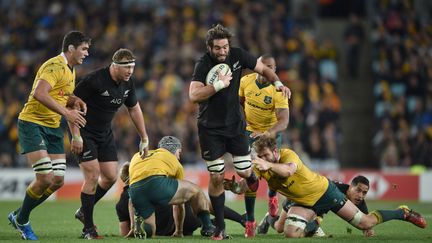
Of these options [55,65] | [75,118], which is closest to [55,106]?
[75,118]

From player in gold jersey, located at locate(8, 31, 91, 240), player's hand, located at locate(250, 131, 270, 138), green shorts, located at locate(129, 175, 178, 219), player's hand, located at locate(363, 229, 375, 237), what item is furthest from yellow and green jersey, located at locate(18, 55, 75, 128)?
player's hand, located at locate(363, 229, 375, 237)

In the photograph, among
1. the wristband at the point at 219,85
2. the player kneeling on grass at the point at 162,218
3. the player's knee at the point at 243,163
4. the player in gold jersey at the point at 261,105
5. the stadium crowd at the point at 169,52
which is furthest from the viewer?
the stadium crowd at the point at 169,52

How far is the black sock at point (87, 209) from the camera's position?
11.5 meters

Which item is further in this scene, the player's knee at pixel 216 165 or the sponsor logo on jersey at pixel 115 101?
the sponsor logo on jersey at pixel 115 101

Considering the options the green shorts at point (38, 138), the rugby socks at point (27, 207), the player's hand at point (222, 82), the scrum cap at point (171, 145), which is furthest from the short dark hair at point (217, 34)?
the rugby socks at point (27, 207)

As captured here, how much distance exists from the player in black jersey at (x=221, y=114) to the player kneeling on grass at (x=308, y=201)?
418mm

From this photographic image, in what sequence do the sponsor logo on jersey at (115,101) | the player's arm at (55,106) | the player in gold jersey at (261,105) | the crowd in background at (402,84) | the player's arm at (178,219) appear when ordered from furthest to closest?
the crowd in background at (402,84) → the player in gold jersey at (261,105) → the sponsor logo on jersey at (115,101) → the player's arm at (178,219) → the player's arm at (55,106)

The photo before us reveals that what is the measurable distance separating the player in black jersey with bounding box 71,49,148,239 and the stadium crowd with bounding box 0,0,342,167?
33.4 ft

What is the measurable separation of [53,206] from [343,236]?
849cm

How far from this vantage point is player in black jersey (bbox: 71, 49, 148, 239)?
452 inches

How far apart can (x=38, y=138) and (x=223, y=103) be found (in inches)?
93.3

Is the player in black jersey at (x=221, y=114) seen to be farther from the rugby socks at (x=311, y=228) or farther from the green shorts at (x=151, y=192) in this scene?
the rugby socks at (x=311, y=228)

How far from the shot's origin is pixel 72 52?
11.4 meters

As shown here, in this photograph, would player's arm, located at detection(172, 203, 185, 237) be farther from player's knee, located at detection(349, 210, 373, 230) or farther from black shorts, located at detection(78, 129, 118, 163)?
Result: player's knee, located at detection(349, 210, 373, 230)
